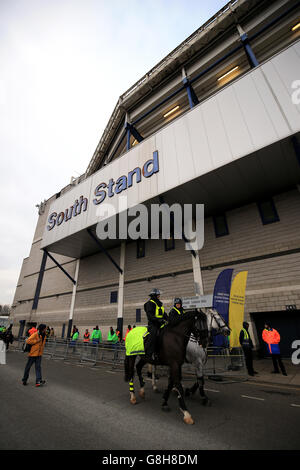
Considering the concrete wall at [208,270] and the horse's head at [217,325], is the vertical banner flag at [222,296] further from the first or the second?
the horse's head at [217,325]

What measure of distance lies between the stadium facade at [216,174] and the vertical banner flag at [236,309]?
9.99 feet

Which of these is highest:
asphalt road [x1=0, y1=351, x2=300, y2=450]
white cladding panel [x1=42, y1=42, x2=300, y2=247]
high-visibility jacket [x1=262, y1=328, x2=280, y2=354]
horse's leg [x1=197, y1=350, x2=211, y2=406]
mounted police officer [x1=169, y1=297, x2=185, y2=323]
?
white cladding panel [x1=42, y1=42, x2=300, y2=247]

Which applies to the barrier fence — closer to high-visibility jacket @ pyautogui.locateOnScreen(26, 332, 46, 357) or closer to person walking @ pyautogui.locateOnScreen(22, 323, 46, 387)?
person walking @ pyautogui.locateOnScreen(22, 323, 46, 387)

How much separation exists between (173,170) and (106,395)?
1053 cm

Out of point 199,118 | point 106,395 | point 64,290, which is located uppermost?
point 199,118

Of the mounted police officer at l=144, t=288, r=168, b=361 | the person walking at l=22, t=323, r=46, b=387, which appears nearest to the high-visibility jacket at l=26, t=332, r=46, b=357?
the person walking at l=22, t=323, r=46, b=387

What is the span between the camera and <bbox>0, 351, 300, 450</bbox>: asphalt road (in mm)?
2822

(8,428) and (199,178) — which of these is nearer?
(8,428)

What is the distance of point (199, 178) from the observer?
34.7ft

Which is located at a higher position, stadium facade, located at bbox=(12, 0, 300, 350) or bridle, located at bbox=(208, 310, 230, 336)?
stadium facade, located at bbox=(12, 0, 300, 350)

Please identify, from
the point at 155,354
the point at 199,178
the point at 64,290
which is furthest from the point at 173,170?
the point at 64,290

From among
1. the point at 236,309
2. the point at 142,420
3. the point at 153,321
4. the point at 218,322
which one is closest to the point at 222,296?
the point at 236,309

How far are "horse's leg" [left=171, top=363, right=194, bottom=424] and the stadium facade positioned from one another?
8241mm
